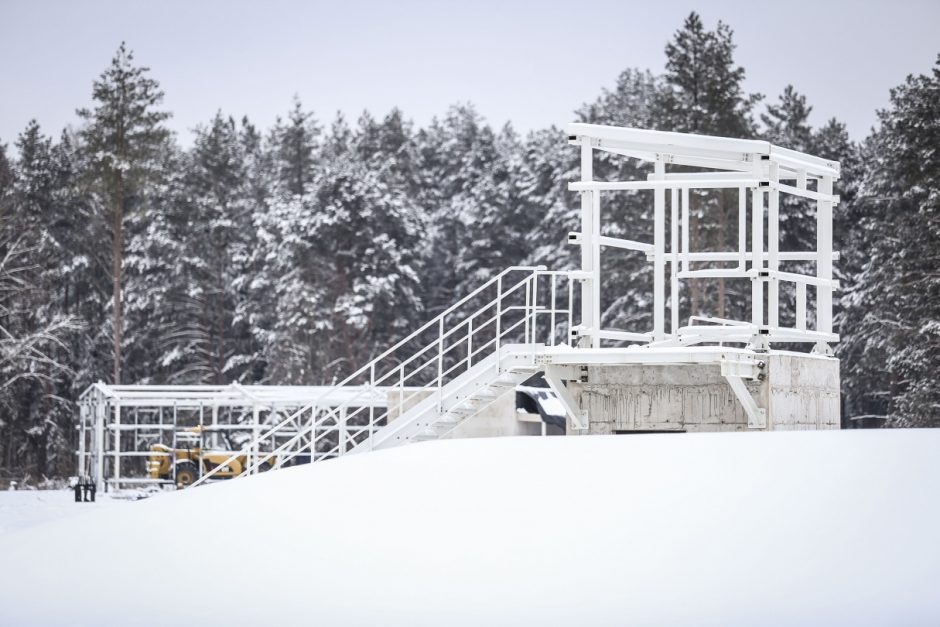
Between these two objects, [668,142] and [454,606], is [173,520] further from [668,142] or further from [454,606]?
[668,142]

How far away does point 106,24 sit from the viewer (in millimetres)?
56906

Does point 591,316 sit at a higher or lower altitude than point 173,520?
higher

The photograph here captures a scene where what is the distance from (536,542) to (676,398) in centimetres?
673

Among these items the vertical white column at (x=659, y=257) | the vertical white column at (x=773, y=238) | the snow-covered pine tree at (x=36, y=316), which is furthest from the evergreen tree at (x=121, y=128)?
the vertical white column at (x=773, y=238)

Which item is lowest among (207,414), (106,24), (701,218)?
(207,414)

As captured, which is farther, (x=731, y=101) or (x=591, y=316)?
(x=731, y=101)

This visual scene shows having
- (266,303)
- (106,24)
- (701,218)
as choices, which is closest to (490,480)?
(701,218)

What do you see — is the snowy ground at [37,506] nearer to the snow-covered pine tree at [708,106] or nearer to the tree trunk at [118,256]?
the tree trunk at [118,256]

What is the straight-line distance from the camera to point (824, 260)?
659 inches

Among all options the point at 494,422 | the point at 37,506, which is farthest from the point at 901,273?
the point at 37,506

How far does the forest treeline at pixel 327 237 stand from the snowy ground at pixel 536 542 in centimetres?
2671

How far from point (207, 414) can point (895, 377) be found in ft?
69.9

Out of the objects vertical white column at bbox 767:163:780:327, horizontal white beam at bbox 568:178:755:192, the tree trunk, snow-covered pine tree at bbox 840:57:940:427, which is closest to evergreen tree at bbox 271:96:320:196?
the tree trunk

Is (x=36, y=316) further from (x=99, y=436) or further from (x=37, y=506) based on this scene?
(x=37, y=506)
